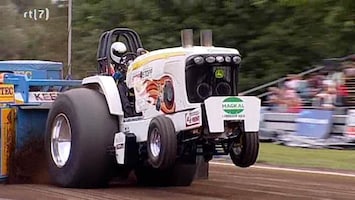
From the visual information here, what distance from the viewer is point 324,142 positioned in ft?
75.9

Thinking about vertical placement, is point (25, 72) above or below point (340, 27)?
below

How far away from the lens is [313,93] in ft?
88.1

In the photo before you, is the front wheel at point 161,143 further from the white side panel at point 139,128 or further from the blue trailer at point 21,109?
the blue trailer at point 21,109

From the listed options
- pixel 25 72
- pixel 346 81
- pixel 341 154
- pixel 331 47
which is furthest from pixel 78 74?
pixel 25 72

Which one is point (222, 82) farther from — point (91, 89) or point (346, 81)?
point (346, 81)

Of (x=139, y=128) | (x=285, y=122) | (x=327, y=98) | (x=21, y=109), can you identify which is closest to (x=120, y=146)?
(x=139, y=128)

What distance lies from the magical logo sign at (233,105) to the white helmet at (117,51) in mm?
2431

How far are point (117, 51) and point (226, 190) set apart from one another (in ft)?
7.95

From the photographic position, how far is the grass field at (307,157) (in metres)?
18.1

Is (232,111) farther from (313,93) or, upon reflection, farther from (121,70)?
(313,93)

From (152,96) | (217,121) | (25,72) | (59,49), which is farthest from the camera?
(59,49)

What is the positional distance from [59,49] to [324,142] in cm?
3324

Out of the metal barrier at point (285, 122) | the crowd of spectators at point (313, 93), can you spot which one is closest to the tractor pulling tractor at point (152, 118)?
the metal barrier at point (285, 122)

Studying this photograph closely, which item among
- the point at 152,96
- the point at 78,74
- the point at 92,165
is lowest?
the point at 92,165
